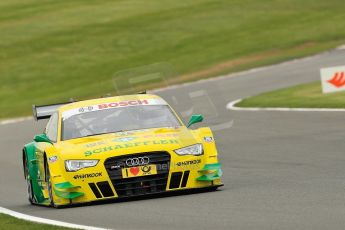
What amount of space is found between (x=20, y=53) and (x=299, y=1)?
554 inches

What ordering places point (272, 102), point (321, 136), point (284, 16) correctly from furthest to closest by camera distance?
point (284, 16), point (272, 102), point (321, 136)

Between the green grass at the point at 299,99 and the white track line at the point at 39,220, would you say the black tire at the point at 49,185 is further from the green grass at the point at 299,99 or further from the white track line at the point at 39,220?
the green grass at the point at 299,99

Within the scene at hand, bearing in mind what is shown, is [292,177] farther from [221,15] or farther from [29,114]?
[221,15]

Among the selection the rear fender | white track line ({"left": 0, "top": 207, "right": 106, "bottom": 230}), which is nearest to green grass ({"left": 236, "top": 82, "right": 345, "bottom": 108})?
the rear fender

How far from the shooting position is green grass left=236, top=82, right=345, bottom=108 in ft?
82.5

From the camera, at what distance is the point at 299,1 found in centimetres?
5212

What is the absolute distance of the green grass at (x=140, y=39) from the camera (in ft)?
128

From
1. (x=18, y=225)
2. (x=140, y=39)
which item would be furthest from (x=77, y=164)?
(x=140, y=39)

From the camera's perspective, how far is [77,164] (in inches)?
477

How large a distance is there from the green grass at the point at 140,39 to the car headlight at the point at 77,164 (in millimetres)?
21783

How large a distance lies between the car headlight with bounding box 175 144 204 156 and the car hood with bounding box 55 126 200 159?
51mm

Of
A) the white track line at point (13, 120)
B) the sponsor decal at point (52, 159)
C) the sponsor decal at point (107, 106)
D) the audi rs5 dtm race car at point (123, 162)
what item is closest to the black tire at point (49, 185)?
the audi rs5 dtm race car at point (123, 162)

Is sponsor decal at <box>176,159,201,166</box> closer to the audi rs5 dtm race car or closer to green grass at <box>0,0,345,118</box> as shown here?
the audi rs5 dtm race car

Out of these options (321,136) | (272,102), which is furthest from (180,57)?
(321,136)
